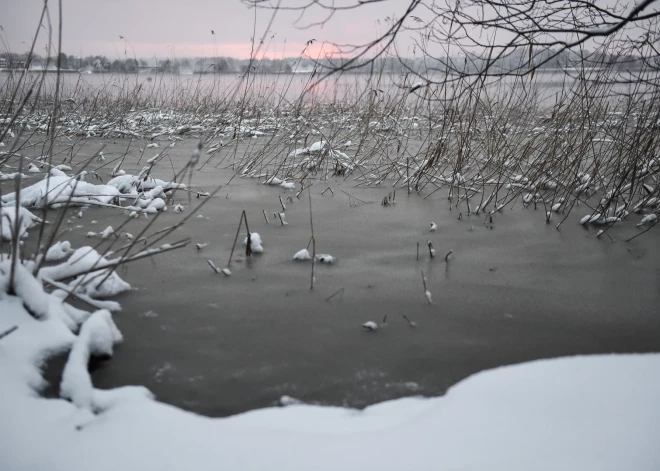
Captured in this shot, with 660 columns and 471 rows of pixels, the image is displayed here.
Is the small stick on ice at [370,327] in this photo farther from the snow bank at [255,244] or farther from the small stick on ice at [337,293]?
the snow bank at [255,244]

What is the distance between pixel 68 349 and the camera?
4.08 ft

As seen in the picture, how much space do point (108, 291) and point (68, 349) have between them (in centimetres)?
46

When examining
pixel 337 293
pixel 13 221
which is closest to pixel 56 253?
pixel 13 221

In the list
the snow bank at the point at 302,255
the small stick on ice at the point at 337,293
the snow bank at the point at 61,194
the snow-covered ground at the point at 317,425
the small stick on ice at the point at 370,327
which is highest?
the snow bank at the point at 61,194

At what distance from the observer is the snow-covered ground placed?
98 cm

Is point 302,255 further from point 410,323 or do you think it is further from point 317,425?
point 317,425

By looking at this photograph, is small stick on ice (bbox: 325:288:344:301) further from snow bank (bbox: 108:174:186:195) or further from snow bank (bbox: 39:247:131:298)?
snow bank (bbox: 108:174:186:195)

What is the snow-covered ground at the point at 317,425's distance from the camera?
3.22ft

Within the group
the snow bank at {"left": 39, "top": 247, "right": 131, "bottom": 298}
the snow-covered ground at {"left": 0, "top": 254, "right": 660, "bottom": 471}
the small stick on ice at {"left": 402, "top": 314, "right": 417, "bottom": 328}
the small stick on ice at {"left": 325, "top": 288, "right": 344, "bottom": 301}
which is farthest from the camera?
the small stick on ice at {"left": 325, "top": 288, "right": 344, "bottom": 301}

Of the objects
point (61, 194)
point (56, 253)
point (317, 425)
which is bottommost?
point (317, 425)

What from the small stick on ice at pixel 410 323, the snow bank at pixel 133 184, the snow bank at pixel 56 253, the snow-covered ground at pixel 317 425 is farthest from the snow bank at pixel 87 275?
the snow bank at pixel 133 184

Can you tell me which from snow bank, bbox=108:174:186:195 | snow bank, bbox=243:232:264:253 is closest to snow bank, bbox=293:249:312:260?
snow bank, bbox=243:232:264:253

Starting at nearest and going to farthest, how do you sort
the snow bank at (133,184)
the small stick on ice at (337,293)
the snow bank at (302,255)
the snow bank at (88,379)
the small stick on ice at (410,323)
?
the snow bank at (88,379), the small stick on ice at (410,323), the small stick on ice at (337,293), the snow bank at (302,255), the snow bank at (133,184)

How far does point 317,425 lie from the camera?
43.0 inches
